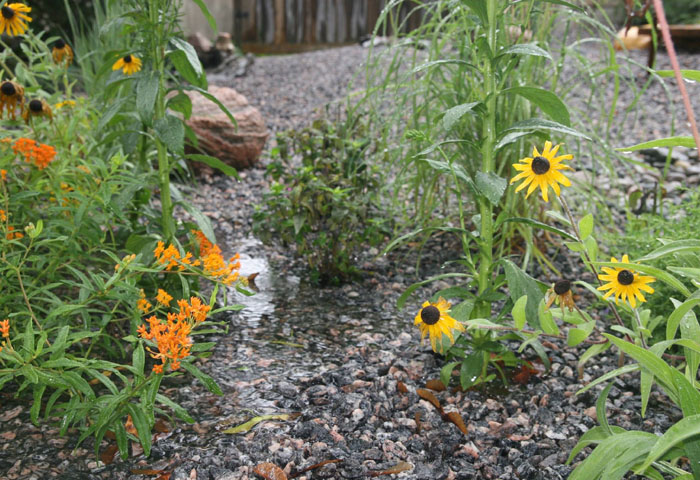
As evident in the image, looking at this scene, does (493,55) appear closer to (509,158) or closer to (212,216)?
(509,158)

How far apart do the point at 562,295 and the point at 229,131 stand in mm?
3055

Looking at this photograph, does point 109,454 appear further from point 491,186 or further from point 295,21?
point 295,21

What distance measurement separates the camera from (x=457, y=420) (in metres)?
1.80

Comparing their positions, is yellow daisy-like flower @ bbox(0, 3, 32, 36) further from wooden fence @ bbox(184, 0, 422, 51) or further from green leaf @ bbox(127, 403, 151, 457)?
wooden fence @ bbox(184, 0, 422, 51)

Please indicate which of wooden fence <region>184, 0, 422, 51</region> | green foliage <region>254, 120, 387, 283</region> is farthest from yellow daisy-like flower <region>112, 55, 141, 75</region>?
wooden fence <region>184, 0, 422, 51</region>

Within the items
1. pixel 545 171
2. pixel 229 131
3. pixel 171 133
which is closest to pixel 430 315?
pixel 545 171

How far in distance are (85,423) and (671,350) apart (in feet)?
6.09

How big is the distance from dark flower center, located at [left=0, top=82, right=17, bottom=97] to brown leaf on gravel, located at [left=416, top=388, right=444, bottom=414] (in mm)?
1557

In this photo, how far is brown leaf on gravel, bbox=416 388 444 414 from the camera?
1866mm

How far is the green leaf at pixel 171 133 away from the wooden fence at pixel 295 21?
720 cm

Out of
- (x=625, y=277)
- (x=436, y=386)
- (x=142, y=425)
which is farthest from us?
(x=436, y=386)

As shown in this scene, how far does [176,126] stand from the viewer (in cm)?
196

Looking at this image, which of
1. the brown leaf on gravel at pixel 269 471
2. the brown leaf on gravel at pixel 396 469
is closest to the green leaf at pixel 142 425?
the brown leaf on gravel at pixel 269 471

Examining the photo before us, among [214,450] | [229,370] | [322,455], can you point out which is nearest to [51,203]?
[229,370]
